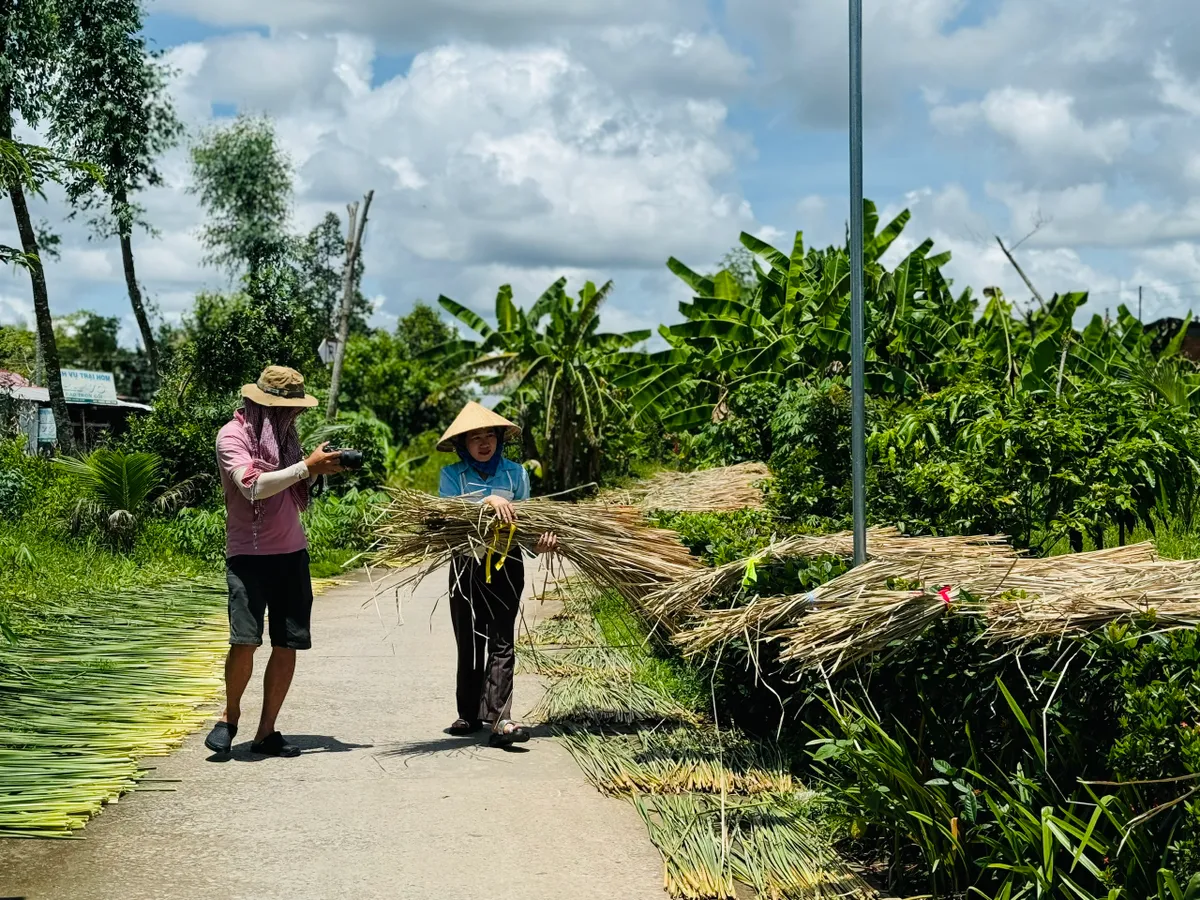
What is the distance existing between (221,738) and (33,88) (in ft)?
70.2

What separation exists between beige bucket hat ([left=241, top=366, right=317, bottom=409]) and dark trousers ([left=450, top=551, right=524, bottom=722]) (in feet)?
3.65

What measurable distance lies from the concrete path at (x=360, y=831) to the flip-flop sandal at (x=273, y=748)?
0.30ft

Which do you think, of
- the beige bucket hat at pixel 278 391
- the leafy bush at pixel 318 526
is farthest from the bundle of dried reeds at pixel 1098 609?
the leafy bush at pixel 318 526

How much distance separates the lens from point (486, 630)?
6.88 meters

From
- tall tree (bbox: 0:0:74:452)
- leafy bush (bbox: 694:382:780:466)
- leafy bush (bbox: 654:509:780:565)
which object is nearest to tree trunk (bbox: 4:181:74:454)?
tall tree (bbox: 0:0:74:452)

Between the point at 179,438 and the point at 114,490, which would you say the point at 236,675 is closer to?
the point at 114,490

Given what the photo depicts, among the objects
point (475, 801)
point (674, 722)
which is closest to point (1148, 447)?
point (674, 722)

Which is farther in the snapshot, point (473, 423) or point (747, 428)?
point (747, 428)

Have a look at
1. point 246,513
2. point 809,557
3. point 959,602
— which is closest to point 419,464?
point 246,513

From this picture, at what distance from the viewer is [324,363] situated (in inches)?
1089

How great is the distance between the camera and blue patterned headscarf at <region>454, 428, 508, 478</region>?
6.96 m

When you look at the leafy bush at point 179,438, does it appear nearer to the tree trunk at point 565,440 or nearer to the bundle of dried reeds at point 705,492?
the bundle of dried reeds at point 705,492

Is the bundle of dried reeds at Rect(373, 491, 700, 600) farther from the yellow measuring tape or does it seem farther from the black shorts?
the black shorts

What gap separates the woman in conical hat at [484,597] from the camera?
6.75 metres
